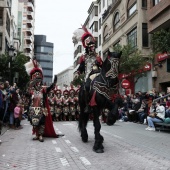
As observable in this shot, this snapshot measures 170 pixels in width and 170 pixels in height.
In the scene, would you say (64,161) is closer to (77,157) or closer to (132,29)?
(77,157)

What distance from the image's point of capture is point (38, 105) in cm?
981

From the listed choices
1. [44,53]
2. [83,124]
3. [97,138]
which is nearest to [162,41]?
[83,124]

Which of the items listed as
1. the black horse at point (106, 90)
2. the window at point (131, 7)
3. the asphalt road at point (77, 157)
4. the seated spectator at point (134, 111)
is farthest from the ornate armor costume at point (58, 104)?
the window at point (131, 7)

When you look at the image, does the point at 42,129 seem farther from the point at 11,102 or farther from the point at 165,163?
the point at 11,102

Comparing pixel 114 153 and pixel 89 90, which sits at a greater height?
pixel 89 90

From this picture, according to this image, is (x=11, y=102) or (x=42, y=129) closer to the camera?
(x=42, y=129)

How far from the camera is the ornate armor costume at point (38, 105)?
9.66m

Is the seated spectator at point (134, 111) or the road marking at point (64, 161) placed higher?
the seated spectator at point (134, 111)

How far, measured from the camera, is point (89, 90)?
8461 mm

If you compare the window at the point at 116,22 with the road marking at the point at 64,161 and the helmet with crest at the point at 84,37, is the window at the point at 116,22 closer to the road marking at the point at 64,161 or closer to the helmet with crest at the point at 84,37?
the helmet with crest at the point at 84,37

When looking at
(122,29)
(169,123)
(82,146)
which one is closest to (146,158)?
(82,146)

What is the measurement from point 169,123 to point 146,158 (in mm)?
7275

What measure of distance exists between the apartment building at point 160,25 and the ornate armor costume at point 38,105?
15402 millimetres

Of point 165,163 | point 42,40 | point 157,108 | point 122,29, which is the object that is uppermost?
point 42,40
